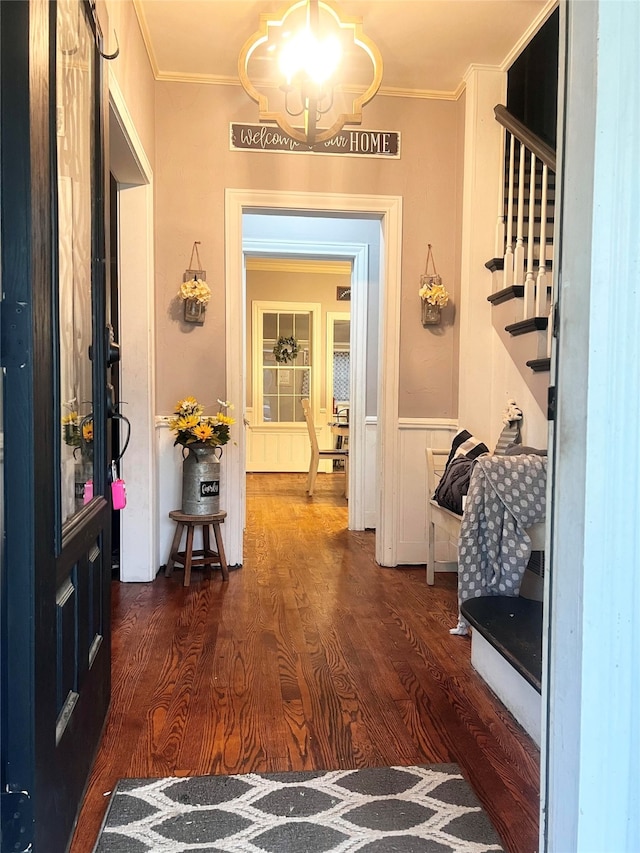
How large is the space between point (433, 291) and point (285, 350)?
15.9 feet

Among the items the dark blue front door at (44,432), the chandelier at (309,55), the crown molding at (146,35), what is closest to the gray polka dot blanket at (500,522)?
the dark blue front door at (44,432)

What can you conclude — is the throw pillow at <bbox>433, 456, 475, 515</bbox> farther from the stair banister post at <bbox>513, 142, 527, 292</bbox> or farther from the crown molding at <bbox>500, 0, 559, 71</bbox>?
the crown molding at <bbox>500, 0, 559, 71</bbox>

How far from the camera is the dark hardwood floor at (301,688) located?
5.19 feet

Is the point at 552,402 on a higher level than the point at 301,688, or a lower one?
higher

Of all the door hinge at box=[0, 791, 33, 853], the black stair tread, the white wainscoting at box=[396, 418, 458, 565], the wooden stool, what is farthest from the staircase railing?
the door hinge at box=[0, 791, 33, 853]

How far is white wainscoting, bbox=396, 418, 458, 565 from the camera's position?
3600mm

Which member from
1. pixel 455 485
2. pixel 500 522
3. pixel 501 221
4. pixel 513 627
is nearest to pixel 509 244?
pixel 501 221

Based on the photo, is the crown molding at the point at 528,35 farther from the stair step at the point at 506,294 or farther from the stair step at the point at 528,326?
the stair step at the point at 528,326

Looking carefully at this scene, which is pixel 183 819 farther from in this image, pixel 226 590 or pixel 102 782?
pixel 226 590

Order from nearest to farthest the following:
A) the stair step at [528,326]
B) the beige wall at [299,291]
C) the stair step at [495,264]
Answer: the stair step at [528,326] → the stair step at [495,264] → the beige wall at [299,291]

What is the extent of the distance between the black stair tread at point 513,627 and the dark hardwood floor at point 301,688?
226 millimetres

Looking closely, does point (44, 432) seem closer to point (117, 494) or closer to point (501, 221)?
point (117, 494)

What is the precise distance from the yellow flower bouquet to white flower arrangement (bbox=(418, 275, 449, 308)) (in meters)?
1.34

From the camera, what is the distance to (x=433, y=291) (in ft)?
11.3
